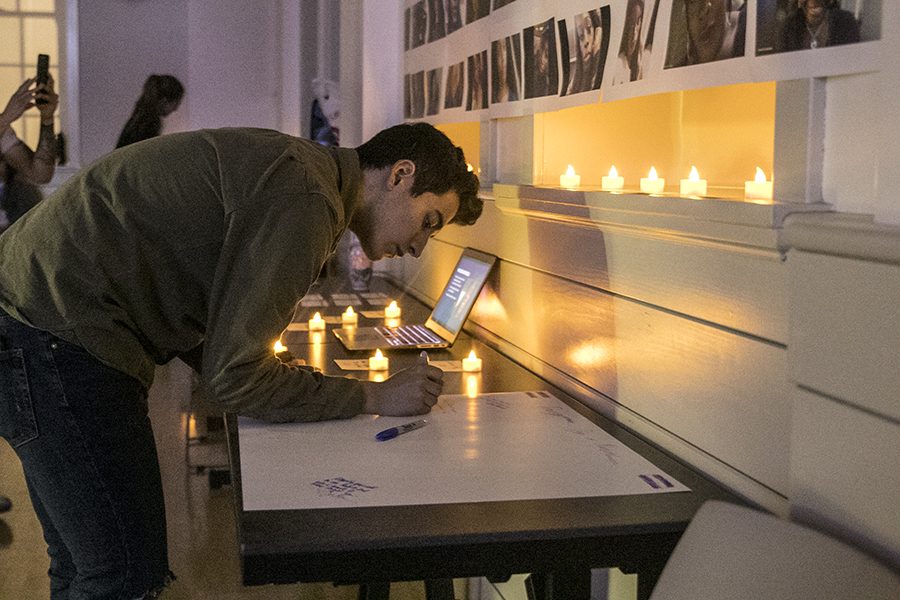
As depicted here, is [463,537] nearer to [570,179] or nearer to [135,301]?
[135,301]

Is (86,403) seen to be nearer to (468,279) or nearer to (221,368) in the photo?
(221,368)

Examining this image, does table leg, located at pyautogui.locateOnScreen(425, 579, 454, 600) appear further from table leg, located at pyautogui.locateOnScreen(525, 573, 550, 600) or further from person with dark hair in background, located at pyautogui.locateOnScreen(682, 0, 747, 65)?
person with dark hair in background, located at pyautogui.locateOnScreen(682, 0, 747, 65)

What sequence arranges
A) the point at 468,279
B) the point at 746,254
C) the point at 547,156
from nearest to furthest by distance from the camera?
the point at 746,254 → the point at 547,156 → the point at 468,279

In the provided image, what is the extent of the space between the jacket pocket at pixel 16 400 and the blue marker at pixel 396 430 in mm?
507

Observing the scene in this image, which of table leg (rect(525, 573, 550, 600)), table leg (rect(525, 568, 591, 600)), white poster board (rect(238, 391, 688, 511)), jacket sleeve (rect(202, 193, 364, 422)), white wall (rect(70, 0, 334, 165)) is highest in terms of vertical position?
white wall (rect(70, 0, 334, 165))

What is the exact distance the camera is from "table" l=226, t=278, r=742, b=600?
1241mm

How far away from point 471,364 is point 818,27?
1209mm

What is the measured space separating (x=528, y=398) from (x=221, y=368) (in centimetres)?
66

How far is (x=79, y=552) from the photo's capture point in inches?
63.7

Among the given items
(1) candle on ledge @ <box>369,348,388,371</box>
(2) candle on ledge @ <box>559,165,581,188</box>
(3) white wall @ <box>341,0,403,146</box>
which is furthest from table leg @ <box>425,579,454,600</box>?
(3) white wall @ <box>341,0,403,146</box>

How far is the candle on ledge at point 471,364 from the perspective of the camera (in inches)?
92.0

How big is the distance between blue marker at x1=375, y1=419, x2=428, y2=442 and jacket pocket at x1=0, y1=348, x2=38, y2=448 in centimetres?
51

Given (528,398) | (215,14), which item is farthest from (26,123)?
(528,398)

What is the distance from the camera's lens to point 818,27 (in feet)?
4.22
